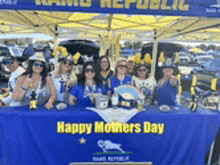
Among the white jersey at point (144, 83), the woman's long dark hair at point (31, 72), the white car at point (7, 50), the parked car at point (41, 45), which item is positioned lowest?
the white jersey at point (144, 83)

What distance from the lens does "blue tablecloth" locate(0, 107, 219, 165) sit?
228cm

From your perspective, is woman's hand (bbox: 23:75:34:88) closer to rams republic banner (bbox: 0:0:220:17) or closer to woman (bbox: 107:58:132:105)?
rams republic banner (bbox: 0:0:220:17)

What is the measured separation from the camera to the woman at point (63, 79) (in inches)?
123

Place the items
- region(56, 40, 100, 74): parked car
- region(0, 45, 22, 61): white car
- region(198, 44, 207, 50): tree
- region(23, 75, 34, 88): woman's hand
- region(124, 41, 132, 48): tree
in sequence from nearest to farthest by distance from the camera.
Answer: region(23, 75, 34, 88): woman's hand < region(56, 40, 100, 74): parked car < region(0, 45, 22, 61): white car < region(124, 41, 132, 48): tree < region(198, 44, 207, 50): tree

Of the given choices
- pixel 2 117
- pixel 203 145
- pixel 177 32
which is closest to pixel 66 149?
pixel 2 117

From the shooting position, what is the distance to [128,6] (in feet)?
7.68

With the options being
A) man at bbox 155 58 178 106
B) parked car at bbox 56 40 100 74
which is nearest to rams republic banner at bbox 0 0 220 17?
man at bbox 155 58 178 106

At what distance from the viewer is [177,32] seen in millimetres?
5156

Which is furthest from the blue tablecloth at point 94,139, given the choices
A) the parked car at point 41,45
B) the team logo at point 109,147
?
the parked car at point 41,45

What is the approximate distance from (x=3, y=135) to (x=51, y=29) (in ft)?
14.7

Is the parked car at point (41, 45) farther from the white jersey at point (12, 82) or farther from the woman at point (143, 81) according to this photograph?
the woman at point (143, 81)

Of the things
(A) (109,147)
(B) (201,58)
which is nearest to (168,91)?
(A) (109,147)

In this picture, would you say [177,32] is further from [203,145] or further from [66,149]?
[66,149]

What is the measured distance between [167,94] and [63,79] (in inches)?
71.8
